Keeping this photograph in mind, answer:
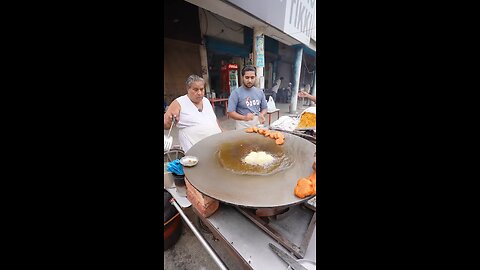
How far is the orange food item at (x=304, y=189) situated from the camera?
127 centimetres

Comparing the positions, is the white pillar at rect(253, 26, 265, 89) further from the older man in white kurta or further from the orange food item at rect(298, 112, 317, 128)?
the older man in white kurta

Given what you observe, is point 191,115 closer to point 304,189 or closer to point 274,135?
point 274,135

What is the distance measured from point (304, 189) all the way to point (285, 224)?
1.82ft

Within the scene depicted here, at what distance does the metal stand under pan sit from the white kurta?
1252mm

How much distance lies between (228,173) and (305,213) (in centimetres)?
81

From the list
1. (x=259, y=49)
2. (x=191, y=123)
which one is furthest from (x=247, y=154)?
(x=259, y=49)

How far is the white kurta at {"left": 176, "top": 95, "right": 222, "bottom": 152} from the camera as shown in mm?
2535

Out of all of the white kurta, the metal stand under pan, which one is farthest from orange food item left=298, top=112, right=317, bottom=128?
the metal stand under pan

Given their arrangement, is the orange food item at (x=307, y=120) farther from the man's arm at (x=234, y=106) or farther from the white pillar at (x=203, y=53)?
the white pillar at (x=203, y=53)

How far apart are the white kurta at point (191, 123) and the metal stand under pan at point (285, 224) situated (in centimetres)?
125

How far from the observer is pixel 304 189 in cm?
129

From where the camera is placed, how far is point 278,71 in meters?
13.0
